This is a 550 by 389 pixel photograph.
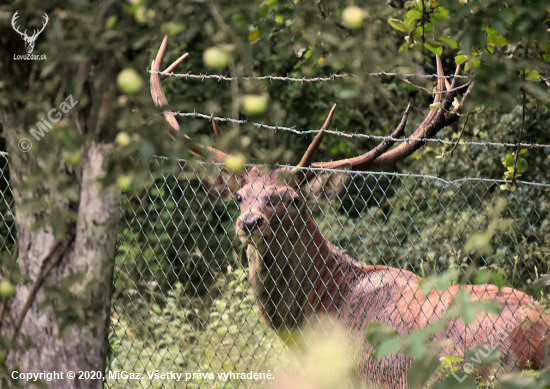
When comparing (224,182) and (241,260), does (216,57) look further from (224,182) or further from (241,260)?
(241,260)

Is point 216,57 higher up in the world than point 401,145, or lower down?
higher up

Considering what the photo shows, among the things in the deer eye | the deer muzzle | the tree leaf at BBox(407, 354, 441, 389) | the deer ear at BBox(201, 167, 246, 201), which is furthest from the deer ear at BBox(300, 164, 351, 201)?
the tree leaf at BBox(407, 354, 441, 389)

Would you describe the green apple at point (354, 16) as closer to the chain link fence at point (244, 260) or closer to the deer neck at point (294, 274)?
the chain link fence at point (244, 260)

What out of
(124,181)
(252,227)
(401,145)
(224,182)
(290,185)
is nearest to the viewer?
(124,181)

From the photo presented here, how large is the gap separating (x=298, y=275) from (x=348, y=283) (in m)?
0.32

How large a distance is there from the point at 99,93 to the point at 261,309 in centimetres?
286

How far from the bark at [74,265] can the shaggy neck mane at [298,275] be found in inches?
88.1

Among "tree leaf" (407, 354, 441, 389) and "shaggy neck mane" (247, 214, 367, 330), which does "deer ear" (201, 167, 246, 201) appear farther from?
"tree leaf" (407, 354, 441, 389)

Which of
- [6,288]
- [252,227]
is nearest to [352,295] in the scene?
[252,227]

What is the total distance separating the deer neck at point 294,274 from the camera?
13.1ft

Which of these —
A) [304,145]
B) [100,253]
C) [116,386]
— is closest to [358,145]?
[304,145]

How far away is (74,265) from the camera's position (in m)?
1.68

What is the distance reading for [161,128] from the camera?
1.27 m

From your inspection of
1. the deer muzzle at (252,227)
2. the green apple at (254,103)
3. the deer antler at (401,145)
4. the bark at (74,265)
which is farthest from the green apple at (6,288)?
the deer antler at (401,145)
